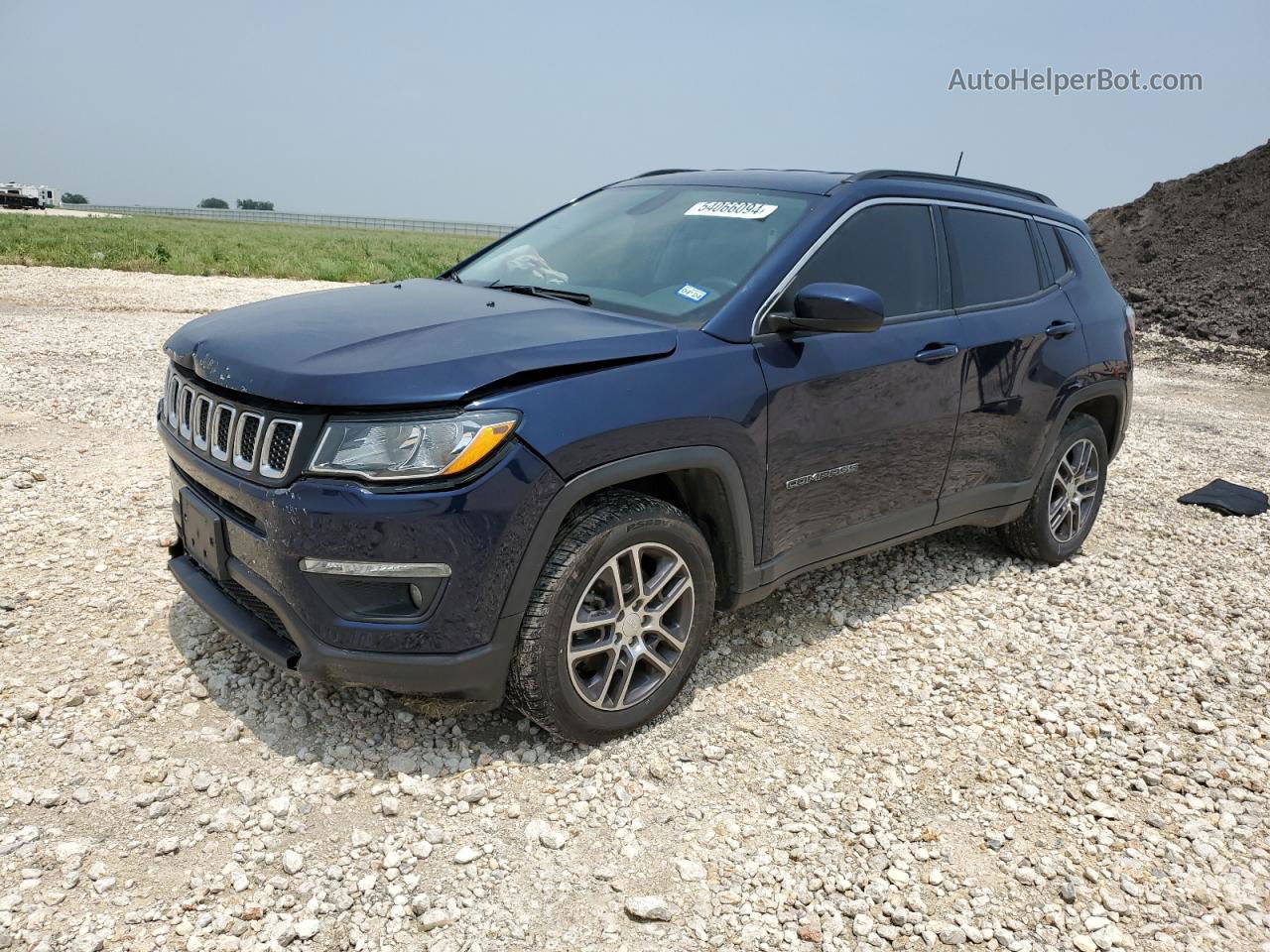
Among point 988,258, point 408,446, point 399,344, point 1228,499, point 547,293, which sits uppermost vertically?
point 988,258

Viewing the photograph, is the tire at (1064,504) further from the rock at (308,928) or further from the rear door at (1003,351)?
the rock at (308,928)

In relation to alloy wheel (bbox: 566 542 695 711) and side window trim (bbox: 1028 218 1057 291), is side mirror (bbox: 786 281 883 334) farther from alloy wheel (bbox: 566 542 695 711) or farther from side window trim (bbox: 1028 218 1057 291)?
side window trim (bbox: 1028 218 1057 291)

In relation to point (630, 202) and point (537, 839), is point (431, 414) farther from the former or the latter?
point (630, 202)

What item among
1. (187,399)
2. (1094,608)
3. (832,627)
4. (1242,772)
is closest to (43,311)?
(187,399)

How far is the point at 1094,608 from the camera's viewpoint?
188 inches

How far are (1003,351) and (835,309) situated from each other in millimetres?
1451

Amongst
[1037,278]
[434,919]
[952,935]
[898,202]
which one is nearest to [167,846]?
[434,919]

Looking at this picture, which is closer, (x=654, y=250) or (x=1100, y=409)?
(x=654, y=250)

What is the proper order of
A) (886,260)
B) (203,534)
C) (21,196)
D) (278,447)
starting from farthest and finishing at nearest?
(21,196) < (886,260) < (203,534) < (278,447)

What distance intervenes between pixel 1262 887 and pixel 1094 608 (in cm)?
199

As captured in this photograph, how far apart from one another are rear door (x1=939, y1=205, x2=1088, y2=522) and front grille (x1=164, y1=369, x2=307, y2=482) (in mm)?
2809

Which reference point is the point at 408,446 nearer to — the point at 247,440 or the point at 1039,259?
the point at 247,440

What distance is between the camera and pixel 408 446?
278 cm

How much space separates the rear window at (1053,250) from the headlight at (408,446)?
3452mm
